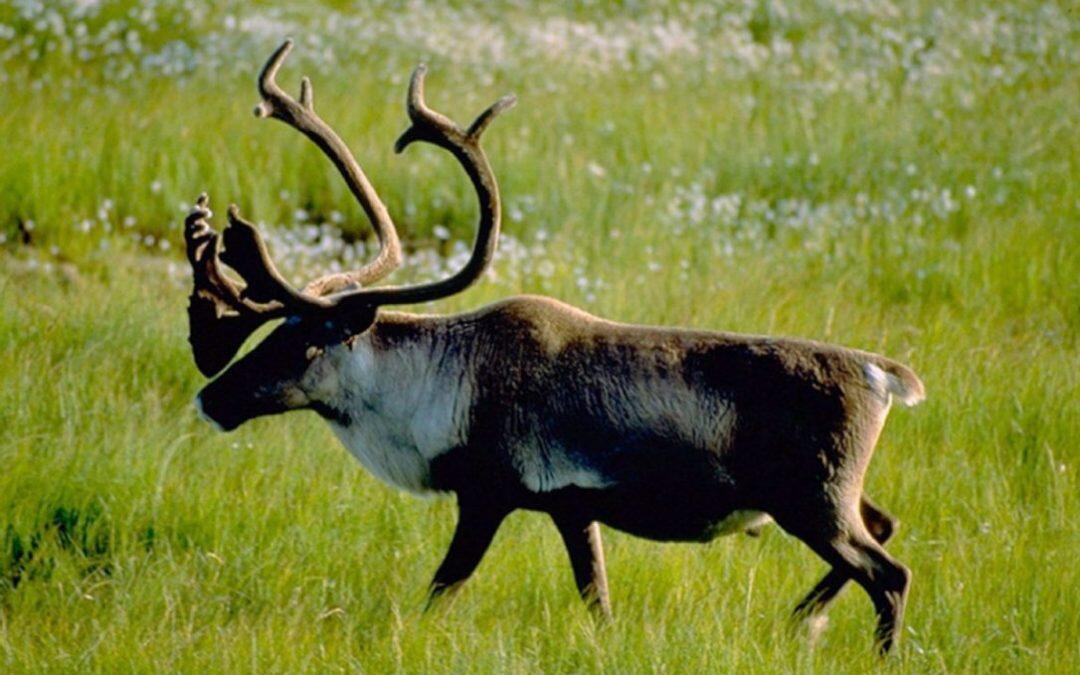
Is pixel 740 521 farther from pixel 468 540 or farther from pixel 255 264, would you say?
pixel 255 264

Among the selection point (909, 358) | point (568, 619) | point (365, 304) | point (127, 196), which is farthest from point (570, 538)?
point (127, 196)

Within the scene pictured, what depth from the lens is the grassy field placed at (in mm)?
5113

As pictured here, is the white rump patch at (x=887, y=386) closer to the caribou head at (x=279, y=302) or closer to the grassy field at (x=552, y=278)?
the grassy field at (x=552, y=278)

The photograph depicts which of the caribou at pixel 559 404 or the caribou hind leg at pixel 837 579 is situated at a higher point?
the caribou at pixel 559 404

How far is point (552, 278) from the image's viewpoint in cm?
814

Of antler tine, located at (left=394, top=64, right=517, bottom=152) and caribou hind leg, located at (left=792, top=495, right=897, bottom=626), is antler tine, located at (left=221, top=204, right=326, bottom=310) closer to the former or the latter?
antler tine, located at (left=394, top=64, right=517, bottom=152)

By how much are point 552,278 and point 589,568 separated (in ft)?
10.4

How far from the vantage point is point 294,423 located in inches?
263

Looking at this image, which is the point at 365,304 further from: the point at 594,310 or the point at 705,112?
the point at 705,112

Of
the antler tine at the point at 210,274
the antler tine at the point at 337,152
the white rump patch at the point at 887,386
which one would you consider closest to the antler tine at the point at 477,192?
the antler tine at the point at 210,274

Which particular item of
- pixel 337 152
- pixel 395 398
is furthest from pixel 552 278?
pixel 395 398

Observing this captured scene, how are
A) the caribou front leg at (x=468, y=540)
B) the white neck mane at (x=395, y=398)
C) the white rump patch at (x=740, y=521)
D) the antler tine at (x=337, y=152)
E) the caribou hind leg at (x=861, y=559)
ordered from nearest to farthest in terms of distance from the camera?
the caribou hind leg at (x=861, y=559)
the white rump patch at (x=740, y=521)
the caribou front leg at (x=468, y=540)
the white neck mane at (x=395, y=398)
the antler tine at (x=337, y=152)

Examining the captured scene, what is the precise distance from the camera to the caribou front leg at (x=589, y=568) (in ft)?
16.7

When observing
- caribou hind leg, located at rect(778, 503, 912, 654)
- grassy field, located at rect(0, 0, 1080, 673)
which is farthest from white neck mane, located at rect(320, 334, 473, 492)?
caribou hind leg, located at rect(778, 503, 912, 654)
